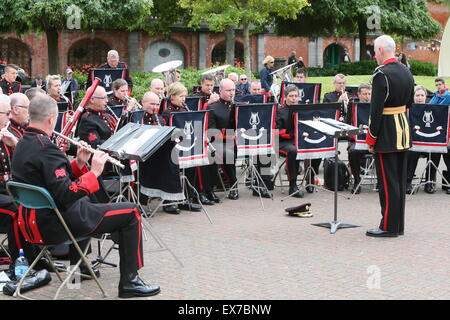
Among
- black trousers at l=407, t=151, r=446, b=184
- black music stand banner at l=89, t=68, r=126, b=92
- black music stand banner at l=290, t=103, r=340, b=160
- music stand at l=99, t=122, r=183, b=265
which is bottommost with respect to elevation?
black trousers at l=407, t=151, r=446, b=184

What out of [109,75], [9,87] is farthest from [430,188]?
[9,87]

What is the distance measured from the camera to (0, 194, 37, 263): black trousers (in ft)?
23.7

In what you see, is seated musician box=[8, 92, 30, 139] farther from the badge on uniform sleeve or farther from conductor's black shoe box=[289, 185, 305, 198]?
conductor's black shoe box=[289, 185, 305, 198]

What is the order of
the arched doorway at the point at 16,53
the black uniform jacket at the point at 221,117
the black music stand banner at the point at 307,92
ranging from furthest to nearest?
the arched doorway at the point at 16,53 < the black music stand banner at the point at 307,92 < the black uniform jacket at the point at 221,117

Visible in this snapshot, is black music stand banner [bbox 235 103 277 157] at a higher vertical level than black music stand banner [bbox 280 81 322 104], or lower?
lower

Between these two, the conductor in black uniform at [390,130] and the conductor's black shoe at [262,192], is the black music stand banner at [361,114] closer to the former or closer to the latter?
the conductor's black shoe at [262,192]

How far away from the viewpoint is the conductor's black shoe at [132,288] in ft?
21.5

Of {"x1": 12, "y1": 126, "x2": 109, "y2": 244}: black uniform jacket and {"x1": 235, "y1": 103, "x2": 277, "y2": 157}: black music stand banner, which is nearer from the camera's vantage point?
{"x1": 12, "y1": 126, "x2": 109, "y2": 244}: black uniform jacket

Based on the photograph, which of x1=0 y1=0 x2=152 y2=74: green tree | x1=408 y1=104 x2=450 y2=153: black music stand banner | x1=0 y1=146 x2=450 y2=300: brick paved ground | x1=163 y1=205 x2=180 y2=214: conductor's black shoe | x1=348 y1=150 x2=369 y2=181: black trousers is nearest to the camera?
x1=0 y1=146 x2=450 y2=300: brick paved ground

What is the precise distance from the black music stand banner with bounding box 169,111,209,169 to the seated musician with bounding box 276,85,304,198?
5.83ft

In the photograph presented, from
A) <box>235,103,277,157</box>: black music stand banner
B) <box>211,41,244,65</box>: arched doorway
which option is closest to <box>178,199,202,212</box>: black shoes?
<box>235,103,277,157</box>: black music stand banner

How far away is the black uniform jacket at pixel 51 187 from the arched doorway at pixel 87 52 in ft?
122

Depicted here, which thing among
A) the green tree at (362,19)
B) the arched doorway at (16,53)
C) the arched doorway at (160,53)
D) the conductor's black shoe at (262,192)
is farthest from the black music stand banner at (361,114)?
the arched doorway at (160,53)

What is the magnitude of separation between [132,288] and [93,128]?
355cm
